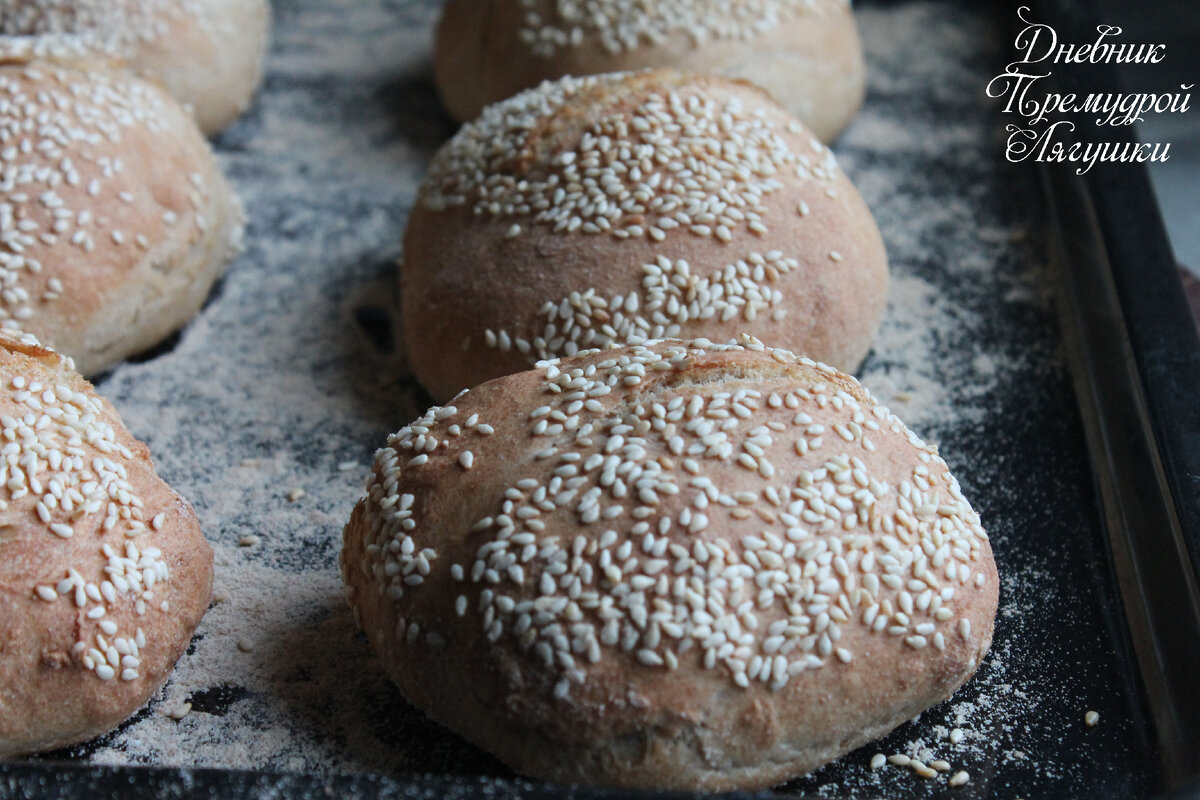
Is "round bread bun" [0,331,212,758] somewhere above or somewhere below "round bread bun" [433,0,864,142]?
below

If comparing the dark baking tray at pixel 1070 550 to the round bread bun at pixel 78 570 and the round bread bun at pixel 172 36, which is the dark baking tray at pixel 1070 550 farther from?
the round bread bun at pixel 172 36

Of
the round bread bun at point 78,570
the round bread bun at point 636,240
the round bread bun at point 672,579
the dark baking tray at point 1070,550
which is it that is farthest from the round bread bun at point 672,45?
the round bread bun at point 78,570

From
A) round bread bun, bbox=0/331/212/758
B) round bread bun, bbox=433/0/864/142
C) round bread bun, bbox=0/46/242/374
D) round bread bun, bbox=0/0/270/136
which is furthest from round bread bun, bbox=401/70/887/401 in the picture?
round bread bun, bbox=0/0/270/136

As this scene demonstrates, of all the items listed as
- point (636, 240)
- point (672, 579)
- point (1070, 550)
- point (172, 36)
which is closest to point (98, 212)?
point (172, 36)

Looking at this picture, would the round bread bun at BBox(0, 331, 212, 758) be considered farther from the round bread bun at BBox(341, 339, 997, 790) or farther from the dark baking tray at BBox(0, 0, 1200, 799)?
the round bread bun at BBox(341, 339, 997, 790)

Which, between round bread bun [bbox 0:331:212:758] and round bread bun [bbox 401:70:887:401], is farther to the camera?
round bread bun [bbox 401:70:887:401]

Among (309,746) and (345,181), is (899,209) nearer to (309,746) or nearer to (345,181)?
(345,181)


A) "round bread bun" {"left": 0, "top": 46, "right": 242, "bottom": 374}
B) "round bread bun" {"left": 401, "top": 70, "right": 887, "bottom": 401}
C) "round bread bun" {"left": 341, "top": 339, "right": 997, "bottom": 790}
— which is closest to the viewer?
"round bread bun" {"left": 341, "top": 339, "right": 997, "bottom": 790}
